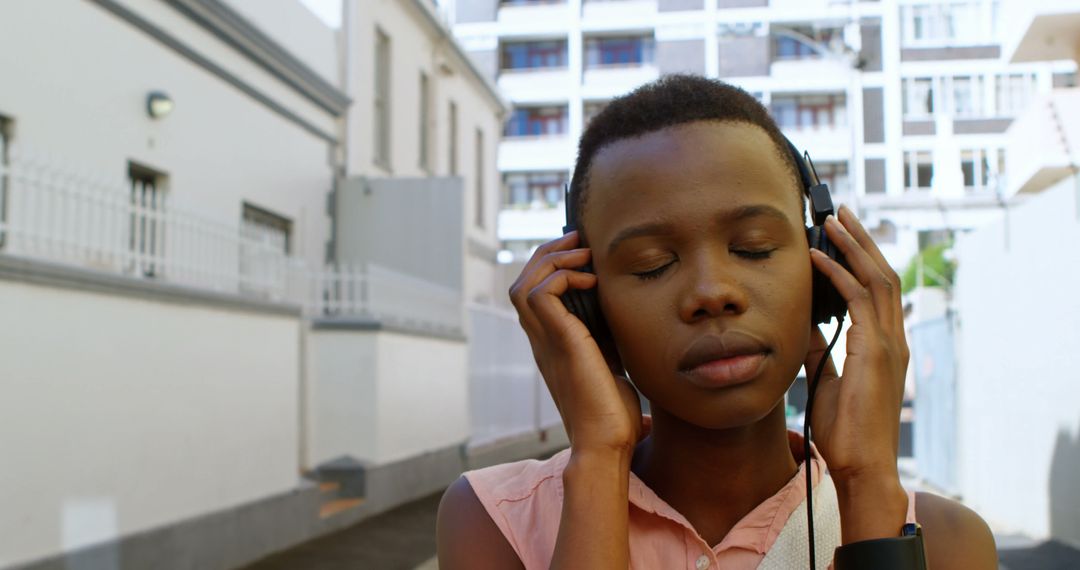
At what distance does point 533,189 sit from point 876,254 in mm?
37859

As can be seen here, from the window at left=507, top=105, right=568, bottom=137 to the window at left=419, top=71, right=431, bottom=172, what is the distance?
66.9 feet

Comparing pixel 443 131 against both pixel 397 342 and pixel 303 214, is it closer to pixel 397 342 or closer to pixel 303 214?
pixel 303 214

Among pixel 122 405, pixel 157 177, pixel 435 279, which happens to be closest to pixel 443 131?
pixel 435 279

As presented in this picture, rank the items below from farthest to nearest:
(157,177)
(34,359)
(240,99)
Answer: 1. (240,99)
2. (157,177)
3. (34,359)

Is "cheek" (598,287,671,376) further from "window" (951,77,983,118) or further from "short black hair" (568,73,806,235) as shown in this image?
"window" (951,77,983,118)

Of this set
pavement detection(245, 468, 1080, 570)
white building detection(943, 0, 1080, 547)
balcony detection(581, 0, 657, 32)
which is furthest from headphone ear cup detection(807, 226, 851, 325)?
balcony detection(581, 0, 657, 32)

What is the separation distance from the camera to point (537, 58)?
38.3 m

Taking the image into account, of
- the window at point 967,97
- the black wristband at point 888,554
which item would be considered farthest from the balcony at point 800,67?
the black wristband at point 888,554

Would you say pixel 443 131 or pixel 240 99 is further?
pixel 443 131

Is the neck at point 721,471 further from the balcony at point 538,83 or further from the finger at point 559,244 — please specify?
the balcony at point 538,83

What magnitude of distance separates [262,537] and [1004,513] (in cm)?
686

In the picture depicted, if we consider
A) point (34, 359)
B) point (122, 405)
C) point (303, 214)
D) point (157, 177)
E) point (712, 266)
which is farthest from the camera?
point (303, 214)

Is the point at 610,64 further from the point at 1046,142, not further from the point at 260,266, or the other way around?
the point at 260,266

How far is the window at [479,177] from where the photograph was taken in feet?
73.9
